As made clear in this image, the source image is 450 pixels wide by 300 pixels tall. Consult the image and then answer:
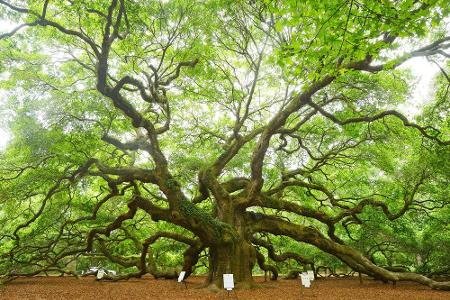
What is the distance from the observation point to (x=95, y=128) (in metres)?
10.7

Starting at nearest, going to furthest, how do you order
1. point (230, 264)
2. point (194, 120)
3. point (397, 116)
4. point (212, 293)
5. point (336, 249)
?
1. point (397, 116)
2. point (212, 293)
3. point (230, 264)
4. point (336, 249)
5. point (194, 120)

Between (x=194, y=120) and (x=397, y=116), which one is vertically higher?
(x=194, y=120)

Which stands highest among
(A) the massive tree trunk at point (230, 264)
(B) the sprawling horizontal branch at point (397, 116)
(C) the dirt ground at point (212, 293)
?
(B) the sprawling horizontal branch at point (397, 116)

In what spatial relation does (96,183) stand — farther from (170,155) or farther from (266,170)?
(266,170)

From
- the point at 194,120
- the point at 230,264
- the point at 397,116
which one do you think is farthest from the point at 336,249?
the point at 194,120

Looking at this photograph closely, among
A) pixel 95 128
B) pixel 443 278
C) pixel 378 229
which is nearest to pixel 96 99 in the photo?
pixel 95 128

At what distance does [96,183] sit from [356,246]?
11.8 m

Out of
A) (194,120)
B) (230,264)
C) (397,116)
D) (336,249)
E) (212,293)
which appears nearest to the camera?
(397,116)

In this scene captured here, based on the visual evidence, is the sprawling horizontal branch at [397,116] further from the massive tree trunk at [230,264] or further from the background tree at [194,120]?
the massive tree trunk at [230,264]

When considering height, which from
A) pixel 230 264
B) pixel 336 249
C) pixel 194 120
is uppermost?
pixel 194 120

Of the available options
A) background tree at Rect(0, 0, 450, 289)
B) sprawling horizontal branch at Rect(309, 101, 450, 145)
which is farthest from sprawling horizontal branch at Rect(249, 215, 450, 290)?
sprawling horizontal branch at Rect(309, 101, 450, 145)

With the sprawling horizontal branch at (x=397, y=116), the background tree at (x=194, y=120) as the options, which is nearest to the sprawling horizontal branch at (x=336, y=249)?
the background tree at (x=194, y=120)

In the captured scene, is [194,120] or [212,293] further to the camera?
[194,120]

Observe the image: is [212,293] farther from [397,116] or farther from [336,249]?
[397,116]
